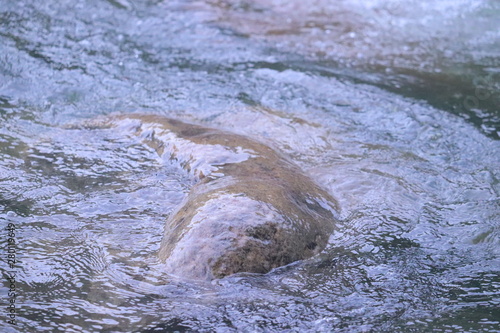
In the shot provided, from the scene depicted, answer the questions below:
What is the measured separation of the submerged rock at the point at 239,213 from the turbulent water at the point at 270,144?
0.36ft

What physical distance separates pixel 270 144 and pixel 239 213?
172 cm

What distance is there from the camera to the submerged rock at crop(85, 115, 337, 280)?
3.71 meters

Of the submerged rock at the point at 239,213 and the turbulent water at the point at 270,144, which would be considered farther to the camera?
the submerged rock at the point at 239,213

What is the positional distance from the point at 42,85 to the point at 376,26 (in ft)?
17.6

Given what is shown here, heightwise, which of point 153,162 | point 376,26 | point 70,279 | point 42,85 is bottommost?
point 70,279

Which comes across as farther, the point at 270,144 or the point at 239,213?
the point at 270,144

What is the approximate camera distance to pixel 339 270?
12.6 feet

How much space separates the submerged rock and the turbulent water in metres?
0.11

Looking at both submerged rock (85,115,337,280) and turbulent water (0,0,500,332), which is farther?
submerged rock (85,115,337,280)

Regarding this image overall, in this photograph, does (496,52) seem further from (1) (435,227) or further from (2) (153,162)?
(2) (153,162)

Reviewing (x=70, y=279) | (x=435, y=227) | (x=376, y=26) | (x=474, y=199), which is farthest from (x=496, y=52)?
(x=70, y=279)

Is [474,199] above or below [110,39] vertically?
below

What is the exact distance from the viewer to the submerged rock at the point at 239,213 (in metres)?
3.71

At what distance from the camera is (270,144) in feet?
18.0
